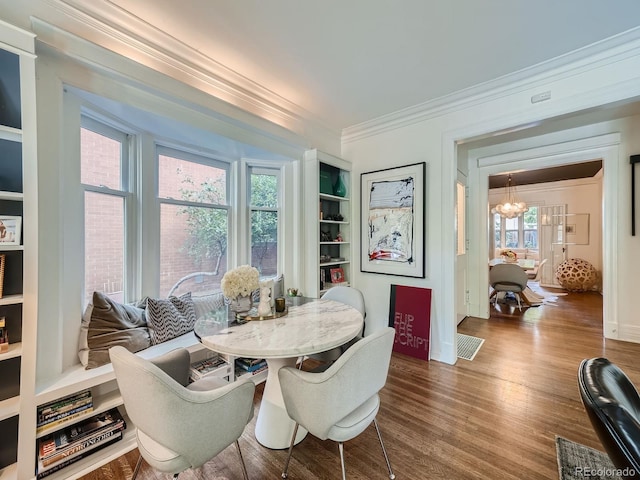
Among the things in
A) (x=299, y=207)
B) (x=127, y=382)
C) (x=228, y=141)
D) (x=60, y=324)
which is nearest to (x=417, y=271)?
(x=299, y=207)

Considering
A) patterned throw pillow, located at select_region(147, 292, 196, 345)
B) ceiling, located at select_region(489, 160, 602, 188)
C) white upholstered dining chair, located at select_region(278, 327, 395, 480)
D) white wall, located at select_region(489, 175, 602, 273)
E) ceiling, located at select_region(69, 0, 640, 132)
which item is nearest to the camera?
white upholstered dining chair, located at select_region(278, 327, 395, 480)

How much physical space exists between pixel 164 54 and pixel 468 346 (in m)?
4.23

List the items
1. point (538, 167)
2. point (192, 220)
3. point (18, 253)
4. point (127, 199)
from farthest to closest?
point (538, 167), point (192, 220), point (127, 199), point (18, 253)

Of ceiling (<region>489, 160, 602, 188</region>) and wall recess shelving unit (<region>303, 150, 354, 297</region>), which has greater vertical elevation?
ceiling (<region>489, 160, 602, 188</region>)

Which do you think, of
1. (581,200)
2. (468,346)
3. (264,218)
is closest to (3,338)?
(264,218)

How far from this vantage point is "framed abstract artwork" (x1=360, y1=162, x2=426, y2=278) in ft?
9.89

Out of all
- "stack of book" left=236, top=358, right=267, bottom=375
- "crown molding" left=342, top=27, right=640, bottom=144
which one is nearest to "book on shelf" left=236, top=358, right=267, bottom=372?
"stack of book" left=236, top=358, right=267, bottom=375

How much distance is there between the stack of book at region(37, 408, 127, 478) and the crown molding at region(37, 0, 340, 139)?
2.24m

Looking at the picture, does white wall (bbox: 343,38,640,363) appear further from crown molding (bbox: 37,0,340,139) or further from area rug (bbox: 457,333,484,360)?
crown molding (bbox: 37,0,340,139)

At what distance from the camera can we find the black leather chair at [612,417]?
736 millimetres

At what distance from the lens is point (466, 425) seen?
1.90 m

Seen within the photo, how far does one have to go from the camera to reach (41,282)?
4.94ft

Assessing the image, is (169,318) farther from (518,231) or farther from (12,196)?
(518,231)

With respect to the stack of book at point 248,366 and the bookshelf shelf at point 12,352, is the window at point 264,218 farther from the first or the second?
the bookshelf shelf at point 12,352
